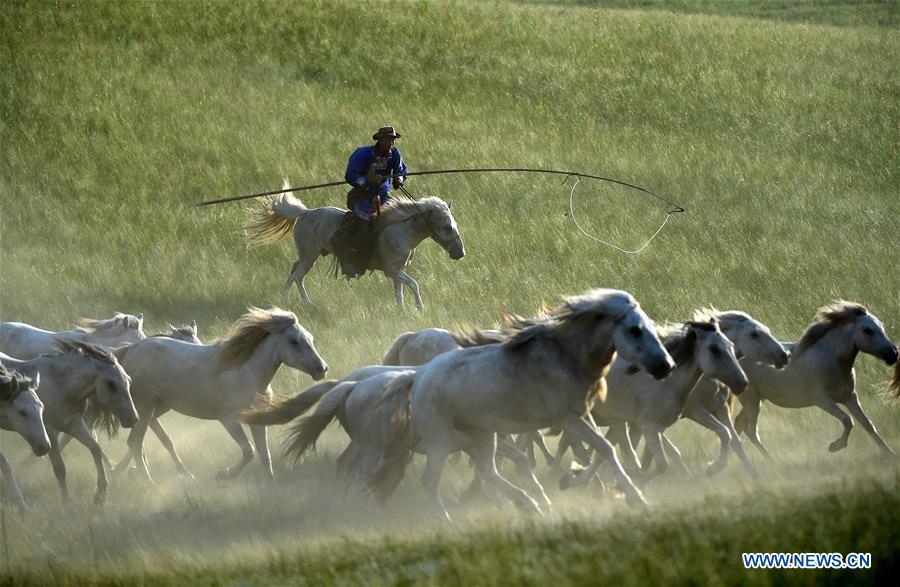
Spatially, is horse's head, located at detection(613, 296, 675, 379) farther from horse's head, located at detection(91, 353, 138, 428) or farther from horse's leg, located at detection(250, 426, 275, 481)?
horse's head, located at detection(91, 353, 138, 428)

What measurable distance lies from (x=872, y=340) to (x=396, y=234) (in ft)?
24.9

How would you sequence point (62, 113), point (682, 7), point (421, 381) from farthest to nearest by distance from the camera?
point (682, 7) → point (62, 113) → point (421, 381)

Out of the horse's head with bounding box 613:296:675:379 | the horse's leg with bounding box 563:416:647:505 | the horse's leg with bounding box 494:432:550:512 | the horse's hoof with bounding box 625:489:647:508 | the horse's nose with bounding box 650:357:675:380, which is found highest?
the horse's head with bounding box 613:296:675:379

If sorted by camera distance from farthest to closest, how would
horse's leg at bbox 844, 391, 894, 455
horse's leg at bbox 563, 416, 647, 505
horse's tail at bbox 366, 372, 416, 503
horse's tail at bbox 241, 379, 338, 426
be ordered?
horse's leg at bbox 844, 391, 894, 455 < horse's tail at bbox 241, 379, 338, 426 < horse's tail at bbox 366, 372, 416, 503 < horse's leg at bbox 563, 416, 647, 505

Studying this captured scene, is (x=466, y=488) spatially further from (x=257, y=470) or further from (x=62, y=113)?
(x=62, y=113)

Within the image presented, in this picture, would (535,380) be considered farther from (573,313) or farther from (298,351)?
(298,351)

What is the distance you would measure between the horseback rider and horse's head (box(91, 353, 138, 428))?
232 inches

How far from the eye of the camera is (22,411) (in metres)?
9.98

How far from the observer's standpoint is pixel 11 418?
10055 mm

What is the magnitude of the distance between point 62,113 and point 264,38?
6070 mm

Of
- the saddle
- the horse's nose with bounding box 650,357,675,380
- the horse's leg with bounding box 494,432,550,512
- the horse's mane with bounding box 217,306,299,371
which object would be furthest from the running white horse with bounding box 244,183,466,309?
the horse's nose with bounding box 650,357,675,380

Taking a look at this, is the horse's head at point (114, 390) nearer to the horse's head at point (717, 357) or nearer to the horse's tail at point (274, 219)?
the horse's head at point (717, 357)

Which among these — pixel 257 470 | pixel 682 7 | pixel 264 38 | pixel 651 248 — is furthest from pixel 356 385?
pixel 682 7

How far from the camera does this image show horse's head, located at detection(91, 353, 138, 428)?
10461 mm
